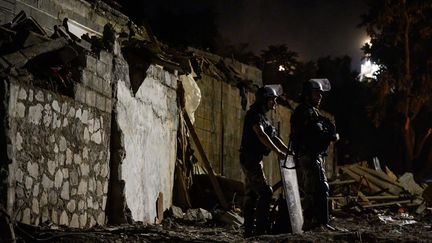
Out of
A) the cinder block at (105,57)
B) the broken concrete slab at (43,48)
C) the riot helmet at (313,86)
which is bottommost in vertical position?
A: the riot helmet at (313,86)

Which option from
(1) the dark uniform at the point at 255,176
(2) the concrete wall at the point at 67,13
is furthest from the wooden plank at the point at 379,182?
(1) the dark uniform at the point at 255,176

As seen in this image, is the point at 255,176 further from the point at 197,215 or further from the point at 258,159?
the point at 197,215

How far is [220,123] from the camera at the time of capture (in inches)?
531

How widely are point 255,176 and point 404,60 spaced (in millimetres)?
22725

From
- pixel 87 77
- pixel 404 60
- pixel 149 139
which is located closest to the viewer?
pixel 87 77

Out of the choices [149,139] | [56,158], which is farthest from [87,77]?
[149,139]

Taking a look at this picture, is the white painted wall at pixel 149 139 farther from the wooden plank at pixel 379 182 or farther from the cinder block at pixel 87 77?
the wooden plank at pixel 379 182

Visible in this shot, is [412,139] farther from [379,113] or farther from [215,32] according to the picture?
[215,32]

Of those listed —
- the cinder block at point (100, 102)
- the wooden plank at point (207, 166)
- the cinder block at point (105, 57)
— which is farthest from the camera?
the wooden plank at point (207, 166)

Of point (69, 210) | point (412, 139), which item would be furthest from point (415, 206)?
point (412, 139)

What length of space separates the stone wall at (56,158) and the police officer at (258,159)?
1995 millimetres

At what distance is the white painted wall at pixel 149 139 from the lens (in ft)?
26.0

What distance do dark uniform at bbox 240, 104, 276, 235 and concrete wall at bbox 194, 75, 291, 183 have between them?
5.47 metres

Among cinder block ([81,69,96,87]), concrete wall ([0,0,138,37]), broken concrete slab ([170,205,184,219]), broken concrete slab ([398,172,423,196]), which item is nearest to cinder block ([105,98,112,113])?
cinder block ([81,69,96,87])
